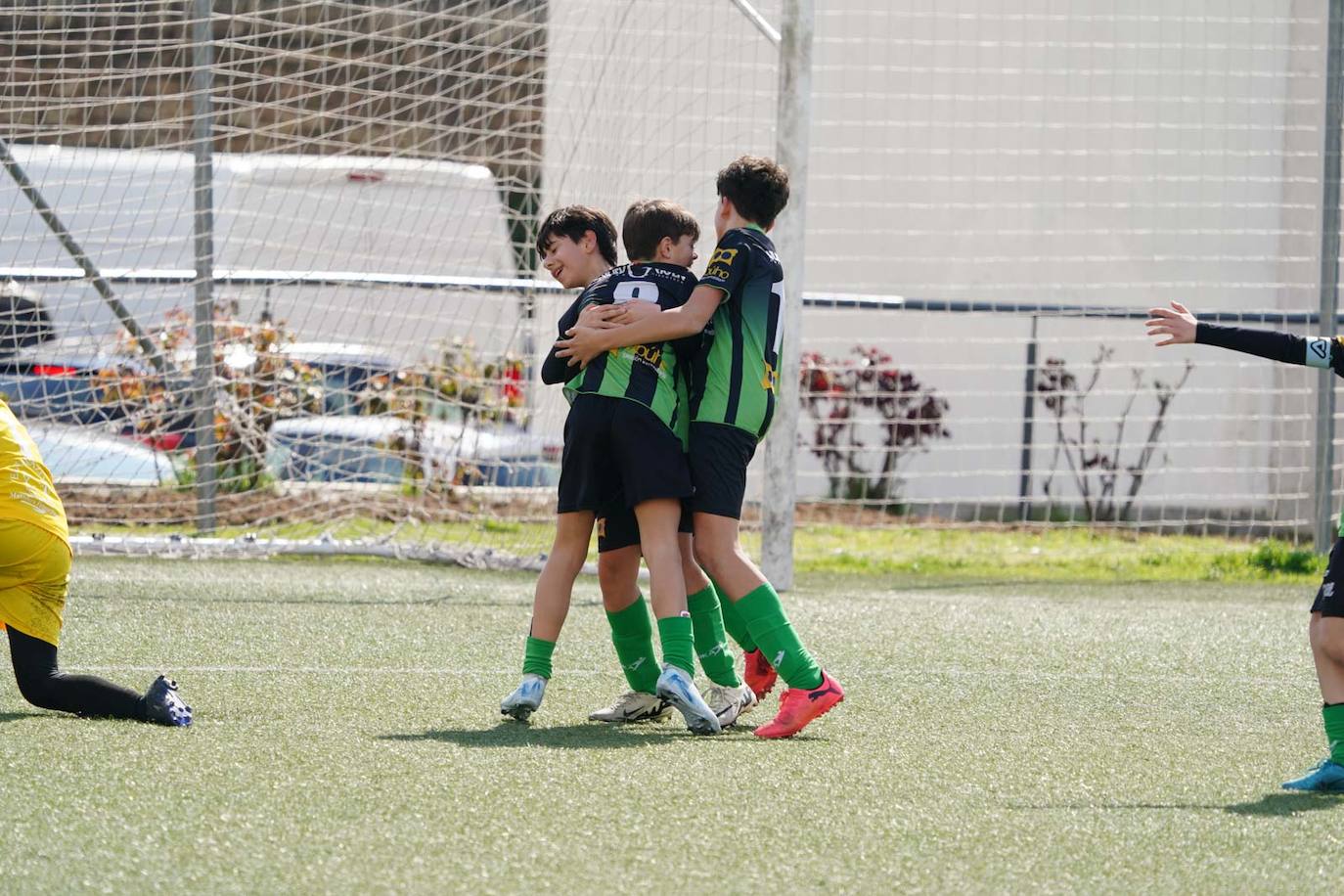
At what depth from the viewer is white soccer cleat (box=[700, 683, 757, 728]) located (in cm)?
417

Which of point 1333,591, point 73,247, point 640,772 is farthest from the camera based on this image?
point 73,247

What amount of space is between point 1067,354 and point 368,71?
525 centimetres

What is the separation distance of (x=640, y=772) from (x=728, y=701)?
32.6 inches

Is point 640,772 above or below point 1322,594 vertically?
below

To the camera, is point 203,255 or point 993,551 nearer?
point 203,255

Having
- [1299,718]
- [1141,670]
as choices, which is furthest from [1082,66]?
[1299,718]

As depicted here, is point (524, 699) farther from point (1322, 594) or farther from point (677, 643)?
point (1322, 594)

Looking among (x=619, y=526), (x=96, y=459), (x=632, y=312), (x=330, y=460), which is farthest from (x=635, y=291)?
(x=96, y=459)

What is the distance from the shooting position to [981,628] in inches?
242

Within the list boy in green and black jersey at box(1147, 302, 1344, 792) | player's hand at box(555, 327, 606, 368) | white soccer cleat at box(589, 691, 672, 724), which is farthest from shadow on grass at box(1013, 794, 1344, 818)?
player's hand at box(555, 327, 606, 368)

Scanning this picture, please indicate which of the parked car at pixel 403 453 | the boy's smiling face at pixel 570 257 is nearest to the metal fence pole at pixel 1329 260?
the parked car at pixel 403 453

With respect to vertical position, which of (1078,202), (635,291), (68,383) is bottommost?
(68,383)

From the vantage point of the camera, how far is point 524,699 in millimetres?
4020

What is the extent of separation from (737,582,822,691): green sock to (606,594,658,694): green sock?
13.3 inches
